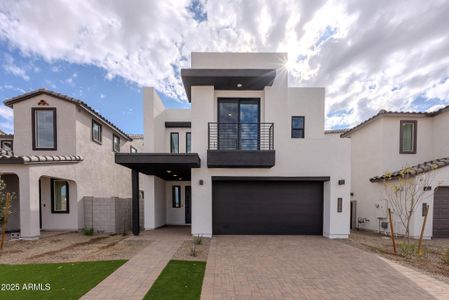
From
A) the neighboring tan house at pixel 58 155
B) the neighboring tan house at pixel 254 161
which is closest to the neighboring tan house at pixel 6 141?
the neighboring tan house at pixel 58 155

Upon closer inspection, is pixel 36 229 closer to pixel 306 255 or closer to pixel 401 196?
pixel 306 255

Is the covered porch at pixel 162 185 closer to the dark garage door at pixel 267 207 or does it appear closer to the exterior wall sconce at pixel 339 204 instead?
the dark garage door at pixel 267 207

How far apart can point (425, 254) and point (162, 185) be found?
11.9 m

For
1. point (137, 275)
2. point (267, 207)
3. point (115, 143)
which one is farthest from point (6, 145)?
point (267, 207)

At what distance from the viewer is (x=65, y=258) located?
20.6 feet

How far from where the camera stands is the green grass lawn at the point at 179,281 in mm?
4203

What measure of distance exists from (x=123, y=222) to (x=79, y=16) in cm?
975

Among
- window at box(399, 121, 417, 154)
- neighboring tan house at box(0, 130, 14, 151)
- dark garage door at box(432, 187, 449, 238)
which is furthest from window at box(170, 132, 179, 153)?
dark garage door at box(432, 187, 449, 238)

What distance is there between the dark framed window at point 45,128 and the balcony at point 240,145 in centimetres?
795

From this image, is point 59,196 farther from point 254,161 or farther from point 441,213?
point 441,213

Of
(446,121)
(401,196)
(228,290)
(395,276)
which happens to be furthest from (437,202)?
(228,290)

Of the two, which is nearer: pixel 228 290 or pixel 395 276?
pixel 228 290

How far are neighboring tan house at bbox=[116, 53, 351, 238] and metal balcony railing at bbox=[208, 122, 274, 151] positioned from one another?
5 centimetres

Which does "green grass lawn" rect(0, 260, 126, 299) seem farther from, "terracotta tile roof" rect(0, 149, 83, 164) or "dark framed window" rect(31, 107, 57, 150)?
"dark framed window" rect(31, 107, 57, 150)
